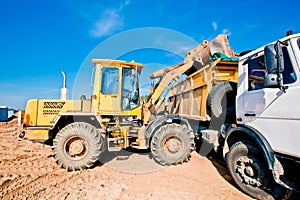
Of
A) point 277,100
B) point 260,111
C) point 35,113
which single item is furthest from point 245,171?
point 35,113

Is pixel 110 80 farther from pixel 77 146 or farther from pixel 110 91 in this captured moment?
pixel 77 146

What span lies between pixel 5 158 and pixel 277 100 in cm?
694

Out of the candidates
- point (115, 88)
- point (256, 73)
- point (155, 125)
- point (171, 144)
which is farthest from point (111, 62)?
point (256, 73)

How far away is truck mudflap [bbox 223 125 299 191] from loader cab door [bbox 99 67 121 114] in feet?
9.98

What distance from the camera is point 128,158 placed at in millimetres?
5297

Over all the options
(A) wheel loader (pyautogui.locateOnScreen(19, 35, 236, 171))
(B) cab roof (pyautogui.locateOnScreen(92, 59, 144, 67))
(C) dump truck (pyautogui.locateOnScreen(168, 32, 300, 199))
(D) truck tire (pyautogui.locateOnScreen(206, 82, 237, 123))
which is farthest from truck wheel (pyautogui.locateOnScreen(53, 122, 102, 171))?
(D) truck tire (pyautogui.locateOnScreen(206, 82, 237, 123))

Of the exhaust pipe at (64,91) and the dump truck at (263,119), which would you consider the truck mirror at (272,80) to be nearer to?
the dump truck at (263,119)

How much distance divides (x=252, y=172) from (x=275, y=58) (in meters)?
1.82

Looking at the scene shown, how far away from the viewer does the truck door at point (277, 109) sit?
2.34 metres

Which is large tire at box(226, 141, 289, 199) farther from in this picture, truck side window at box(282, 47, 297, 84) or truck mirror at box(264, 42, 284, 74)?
truck mirror at box(264, 42, 284, 74)

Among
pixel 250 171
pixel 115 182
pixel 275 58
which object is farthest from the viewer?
pixel 115 182

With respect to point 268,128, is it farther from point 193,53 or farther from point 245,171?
point 193,53

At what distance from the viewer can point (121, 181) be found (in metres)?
3.66

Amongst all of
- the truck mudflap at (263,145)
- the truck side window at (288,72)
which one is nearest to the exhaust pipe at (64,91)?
the truck mudflap at (263,145)
